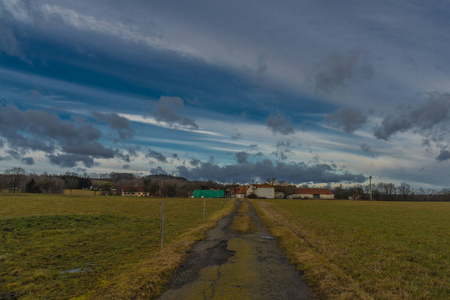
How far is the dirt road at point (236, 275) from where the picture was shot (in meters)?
7.36

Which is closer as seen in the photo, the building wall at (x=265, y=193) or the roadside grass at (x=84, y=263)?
the roadside grass at (x=84, y=263)

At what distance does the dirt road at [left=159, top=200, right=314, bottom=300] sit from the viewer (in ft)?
24.1

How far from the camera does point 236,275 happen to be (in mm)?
8977

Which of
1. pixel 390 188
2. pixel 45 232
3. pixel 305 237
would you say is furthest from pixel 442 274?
pixel 390 188

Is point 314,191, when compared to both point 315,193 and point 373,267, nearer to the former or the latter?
point 315,193

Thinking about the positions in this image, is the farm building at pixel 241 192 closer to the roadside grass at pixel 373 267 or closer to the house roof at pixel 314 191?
the house roof at pixel 314 191

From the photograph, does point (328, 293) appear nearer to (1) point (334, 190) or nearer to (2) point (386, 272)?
(2) point (386, 272)

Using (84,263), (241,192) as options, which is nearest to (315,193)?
(241,192)

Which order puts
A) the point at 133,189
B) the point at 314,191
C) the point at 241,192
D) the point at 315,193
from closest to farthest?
Answer: the point at 133,189 → the point at 241,192 → the point at 315,193 → the point at 314,191

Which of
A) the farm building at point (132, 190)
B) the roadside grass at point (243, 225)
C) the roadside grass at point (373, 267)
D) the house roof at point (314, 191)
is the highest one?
the roadside grass at point (373, 267)

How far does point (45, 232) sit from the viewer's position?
1867cm

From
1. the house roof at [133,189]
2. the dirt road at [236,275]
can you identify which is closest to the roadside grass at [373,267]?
the dirt road at [236,275]

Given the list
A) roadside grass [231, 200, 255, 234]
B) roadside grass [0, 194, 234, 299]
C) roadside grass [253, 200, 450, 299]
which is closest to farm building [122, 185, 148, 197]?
roadside grass [231, 200, 255, 234]

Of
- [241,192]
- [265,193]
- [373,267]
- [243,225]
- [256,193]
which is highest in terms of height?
[373,267]
